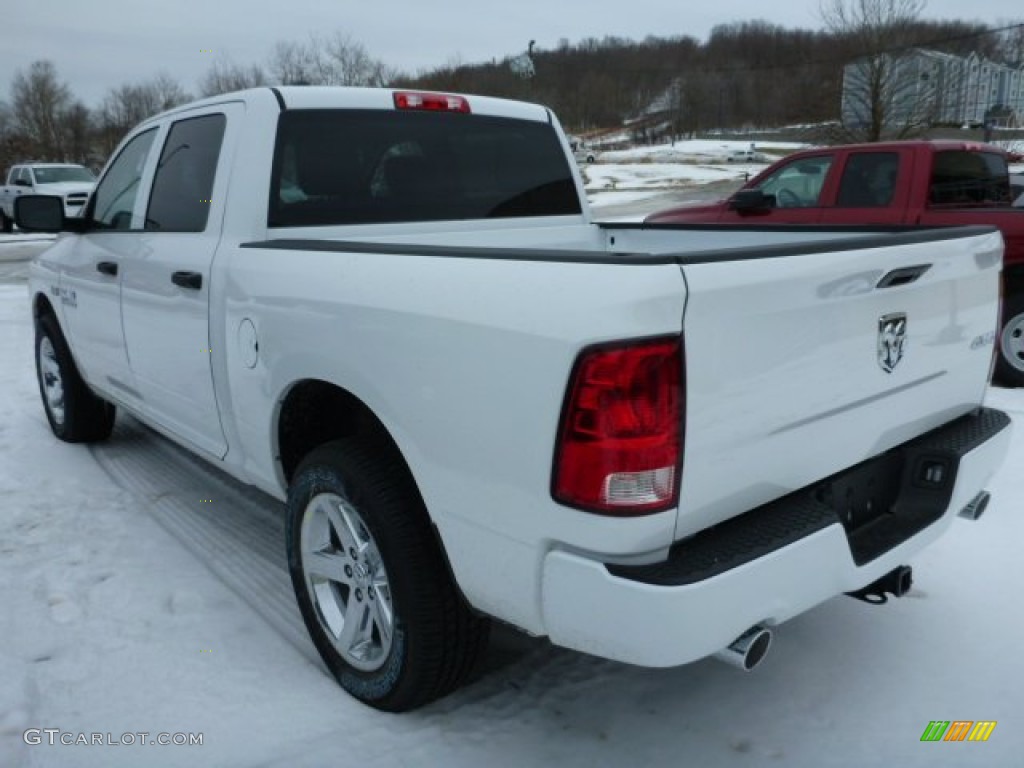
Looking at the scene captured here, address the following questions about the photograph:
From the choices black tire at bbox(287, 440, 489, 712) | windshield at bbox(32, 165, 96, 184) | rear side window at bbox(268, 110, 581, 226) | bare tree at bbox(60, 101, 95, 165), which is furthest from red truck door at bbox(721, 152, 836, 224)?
bare tree at bbox(60, 101, 95, 165)

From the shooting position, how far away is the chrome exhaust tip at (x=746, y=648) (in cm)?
192

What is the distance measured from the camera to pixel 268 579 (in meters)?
3.34

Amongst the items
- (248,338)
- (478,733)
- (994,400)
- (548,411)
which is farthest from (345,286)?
(994,400)

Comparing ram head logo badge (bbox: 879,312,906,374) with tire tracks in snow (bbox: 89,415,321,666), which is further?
tire tracks in snow (bbox: 89,415,321,666)

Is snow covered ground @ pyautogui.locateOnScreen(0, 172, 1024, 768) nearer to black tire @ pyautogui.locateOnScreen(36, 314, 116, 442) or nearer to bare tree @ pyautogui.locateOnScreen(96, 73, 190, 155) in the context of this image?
black tire @ pyautogui.locateOnScreen(36, 314, 116, 442)

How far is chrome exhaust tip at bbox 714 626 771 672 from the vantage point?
75.8 inches

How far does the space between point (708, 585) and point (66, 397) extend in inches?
173

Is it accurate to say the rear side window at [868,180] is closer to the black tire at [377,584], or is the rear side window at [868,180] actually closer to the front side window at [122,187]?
the front side window at [122,187]

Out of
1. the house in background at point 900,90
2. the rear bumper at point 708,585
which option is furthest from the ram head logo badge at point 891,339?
the house in background at point 900,90

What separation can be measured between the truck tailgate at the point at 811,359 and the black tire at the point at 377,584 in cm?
74

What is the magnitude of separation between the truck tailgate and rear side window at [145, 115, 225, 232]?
7.01ft

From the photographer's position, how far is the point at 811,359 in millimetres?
2014

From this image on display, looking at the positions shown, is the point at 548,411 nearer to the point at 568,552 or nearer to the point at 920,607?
the point at 568,552

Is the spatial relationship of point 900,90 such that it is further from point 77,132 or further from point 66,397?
point 77,132
